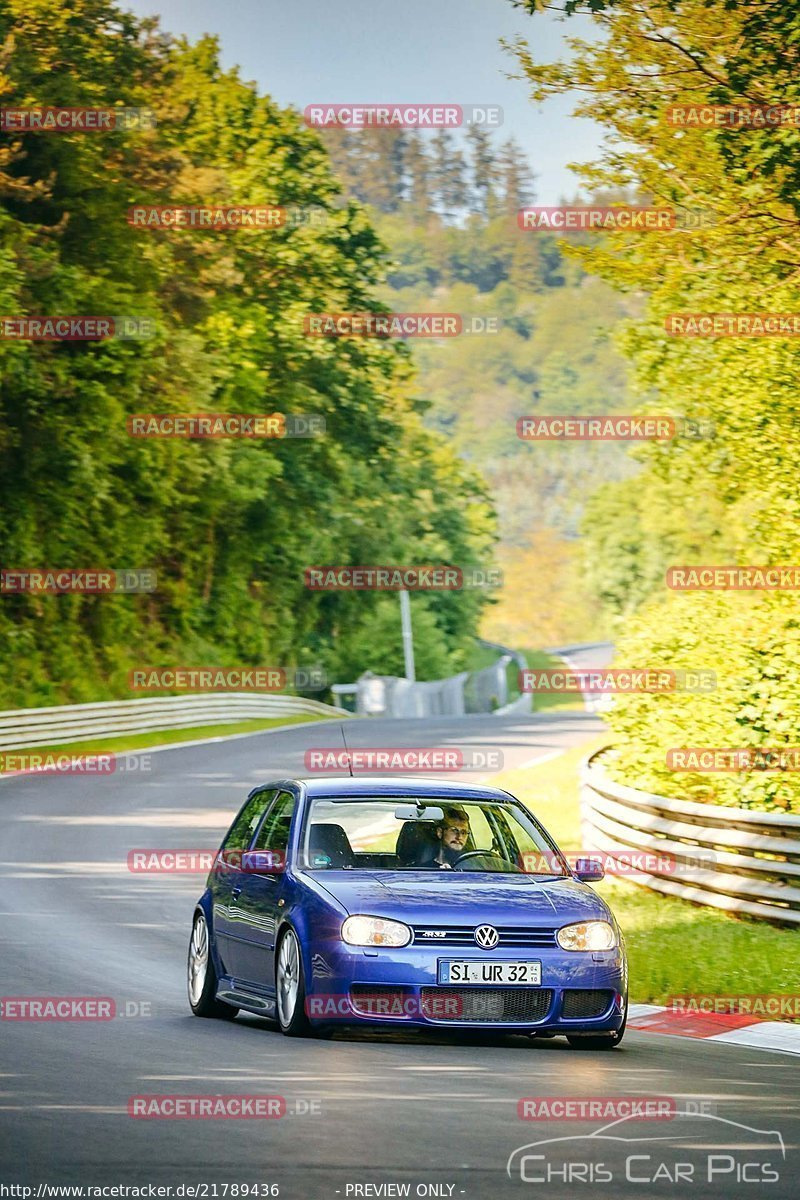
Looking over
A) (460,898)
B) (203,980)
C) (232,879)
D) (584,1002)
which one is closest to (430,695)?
(203,980)

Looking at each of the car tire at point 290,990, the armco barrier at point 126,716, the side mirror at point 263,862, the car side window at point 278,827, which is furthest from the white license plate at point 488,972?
the armco barrier at point 126,716

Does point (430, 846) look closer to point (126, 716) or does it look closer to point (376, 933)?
point (376, 933)

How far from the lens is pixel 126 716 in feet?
144

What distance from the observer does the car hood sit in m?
10.1

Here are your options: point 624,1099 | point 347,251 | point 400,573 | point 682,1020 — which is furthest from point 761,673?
point 400,573

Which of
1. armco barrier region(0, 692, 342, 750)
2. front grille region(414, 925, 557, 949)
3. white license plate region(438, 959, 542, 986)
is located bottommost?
armco barrier region(0, 692, 342, 750)

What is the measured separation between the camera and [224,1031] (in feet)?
36.1

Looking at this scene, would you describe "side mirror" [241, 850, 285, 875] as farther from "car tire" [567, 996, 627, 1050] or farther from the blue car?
"car tire" [567, 996, 627, 1050]

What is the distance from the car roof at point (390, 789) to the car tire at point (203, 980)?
1161 millimetres

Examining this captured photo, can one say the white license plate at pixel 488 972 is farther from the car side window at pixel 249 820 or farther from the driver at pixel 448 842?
the car side window at pixel 249 820

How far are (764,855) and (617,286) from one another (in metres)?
13.7

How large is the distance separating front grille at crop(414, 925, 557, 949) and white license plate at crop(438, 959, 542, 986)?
0.31ft

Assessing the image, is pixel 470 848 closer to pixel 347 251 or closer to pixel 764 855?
pixel 764 855

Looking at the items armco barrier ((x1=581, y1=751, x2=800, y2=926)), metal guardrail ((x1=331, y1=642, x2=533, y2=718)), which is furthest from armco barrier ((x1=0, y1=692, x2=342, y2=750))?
armco barrier ((x1=581, y1=751, x2=800, y2=926))
